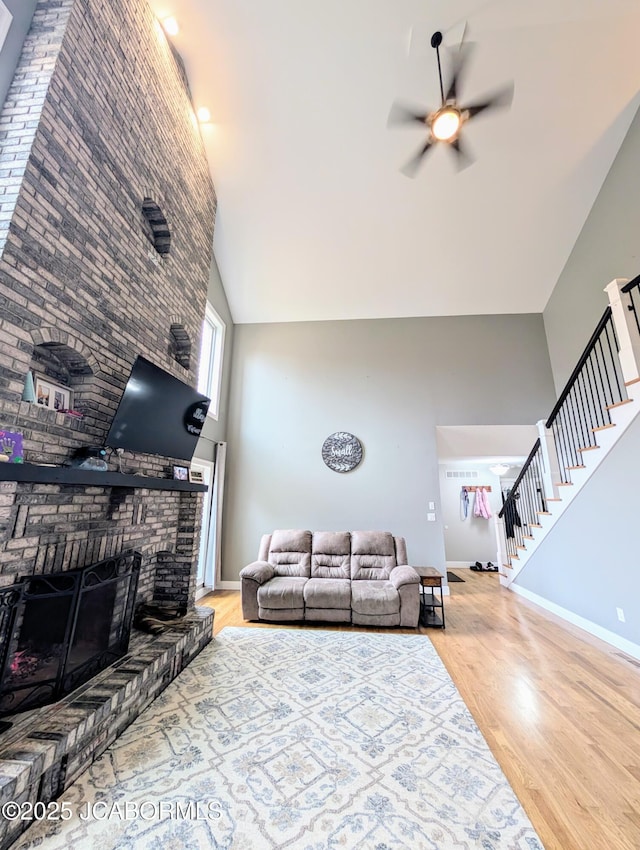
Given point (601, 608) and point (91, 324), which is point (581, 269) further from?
point (91, 324)

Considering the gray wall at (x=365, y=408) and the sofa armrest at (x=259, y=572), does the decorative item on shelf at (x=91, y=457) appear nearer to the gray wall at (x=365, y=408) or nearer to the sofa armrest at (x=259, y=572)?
the sofa armrest at (x=259, y=572)

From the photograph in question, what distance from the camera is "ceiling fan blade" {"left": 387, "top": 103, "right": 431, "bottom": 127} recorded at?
2.97m

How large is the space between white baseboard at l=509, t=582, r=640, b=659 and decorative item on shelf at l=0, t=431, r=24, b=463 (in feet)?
15.5

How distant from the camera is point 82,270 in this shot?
89.9 inches

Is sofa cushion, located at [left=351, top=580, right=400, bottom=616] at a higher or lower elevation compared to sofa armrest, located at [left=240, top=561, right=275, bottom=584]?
lower

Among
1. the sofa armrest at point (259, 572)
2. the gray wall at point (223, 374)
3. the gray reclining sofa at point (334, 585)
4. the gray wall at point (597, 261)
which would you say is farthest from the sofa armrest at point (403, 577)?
the gray wall at point (597, 261)

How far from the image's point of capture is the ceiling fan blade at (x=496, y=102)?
2.74 m

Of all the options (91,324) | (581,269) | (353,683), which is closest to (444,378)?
(581,269)

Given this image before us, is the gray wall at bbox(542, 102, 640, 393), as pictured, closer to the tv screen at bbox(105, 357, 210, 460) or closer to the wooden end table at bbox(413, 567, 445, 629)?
the wooden end table at bbox(413, 567, 445, 629)

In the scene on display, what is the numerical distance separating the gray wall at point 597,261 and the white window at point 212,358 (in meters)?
5.37

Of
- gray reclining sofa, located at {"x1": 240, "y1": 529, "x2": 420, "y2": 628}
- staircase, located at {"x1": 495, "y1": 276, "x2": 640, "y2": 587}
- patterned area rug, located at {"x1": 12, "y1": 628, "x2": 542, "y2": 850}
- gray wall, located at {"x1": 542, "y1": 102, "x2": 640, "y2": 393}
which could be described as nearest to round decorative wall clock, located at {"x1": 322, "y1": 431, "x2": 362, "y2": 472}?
gray reclining sofa, located at {"x1": 240, "y1": 529, "x2": 420, "y2": 628}

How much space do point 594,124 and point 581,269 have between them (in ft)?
5.36

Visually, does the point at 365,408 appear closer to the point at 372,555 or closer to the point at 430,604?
the point at 372,555

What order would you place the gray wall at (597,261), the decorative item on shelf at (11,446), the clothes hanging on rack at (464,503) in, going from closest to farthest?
1. the decorative item on shelf at (11,446)
2. the gray wall at (597,261)
3. the clothes hanging on rack at (464,503)
